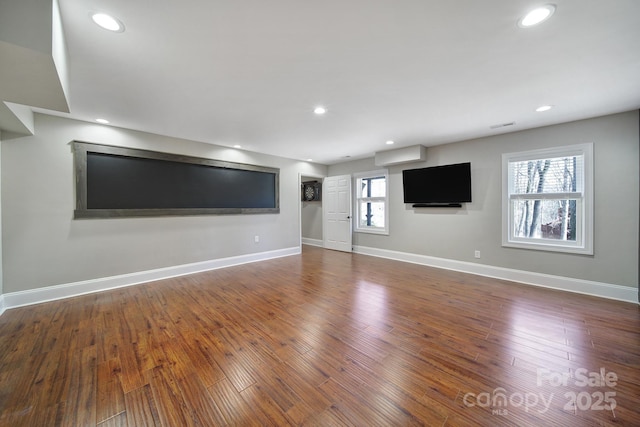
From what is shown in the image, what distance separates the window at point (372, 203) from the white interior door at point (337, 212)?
28 cm

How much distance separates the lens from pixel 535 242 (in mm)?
3707

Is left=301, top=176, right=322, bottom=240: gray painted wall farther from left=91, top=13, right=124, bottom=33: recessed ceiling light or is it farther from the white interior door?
left=91, top=13, right=124, bottom=33: recessed ceiling light

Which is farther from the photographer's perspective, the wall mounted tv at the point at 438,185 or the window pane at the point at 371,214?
the window pane at the point at 371,214

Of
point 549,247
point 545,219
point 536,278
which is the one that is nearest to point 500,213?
point 545,219

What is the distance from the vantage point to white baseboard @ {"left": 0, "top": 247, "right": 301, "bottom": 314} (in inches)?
114

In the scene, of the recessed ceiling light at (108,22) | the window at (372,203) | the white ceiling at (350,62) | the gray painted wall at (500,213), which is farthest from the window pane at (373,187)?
the recessed ceiling light at (108,22)

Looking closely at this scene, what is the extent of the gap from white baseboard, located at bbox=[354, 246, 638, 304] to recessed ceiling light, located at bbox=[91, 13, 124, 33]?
17.5 feet

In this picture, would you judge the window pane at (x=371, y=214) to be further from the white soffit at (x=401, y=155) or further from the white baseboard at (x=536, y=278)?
the white soffit at (x=401, y=155)

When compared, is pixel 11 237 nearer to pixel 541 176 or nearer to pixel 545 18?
pixel 545 18

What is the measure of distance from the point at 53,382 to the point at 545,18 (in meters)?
4.17

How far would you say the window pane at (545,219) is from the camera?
347 cm

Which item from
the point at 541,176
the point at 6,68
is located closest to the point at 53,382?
the point at 6,68

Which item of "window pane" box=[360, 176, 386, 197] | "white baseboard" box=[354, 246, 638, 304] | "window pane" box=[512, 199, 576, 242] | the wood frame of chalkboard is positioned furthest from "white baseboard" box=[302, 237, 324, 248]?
"window pane" box=[512, 199, 576, 242]

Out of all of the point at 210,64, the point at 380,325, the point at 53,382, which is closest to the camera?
the point at 53,382
